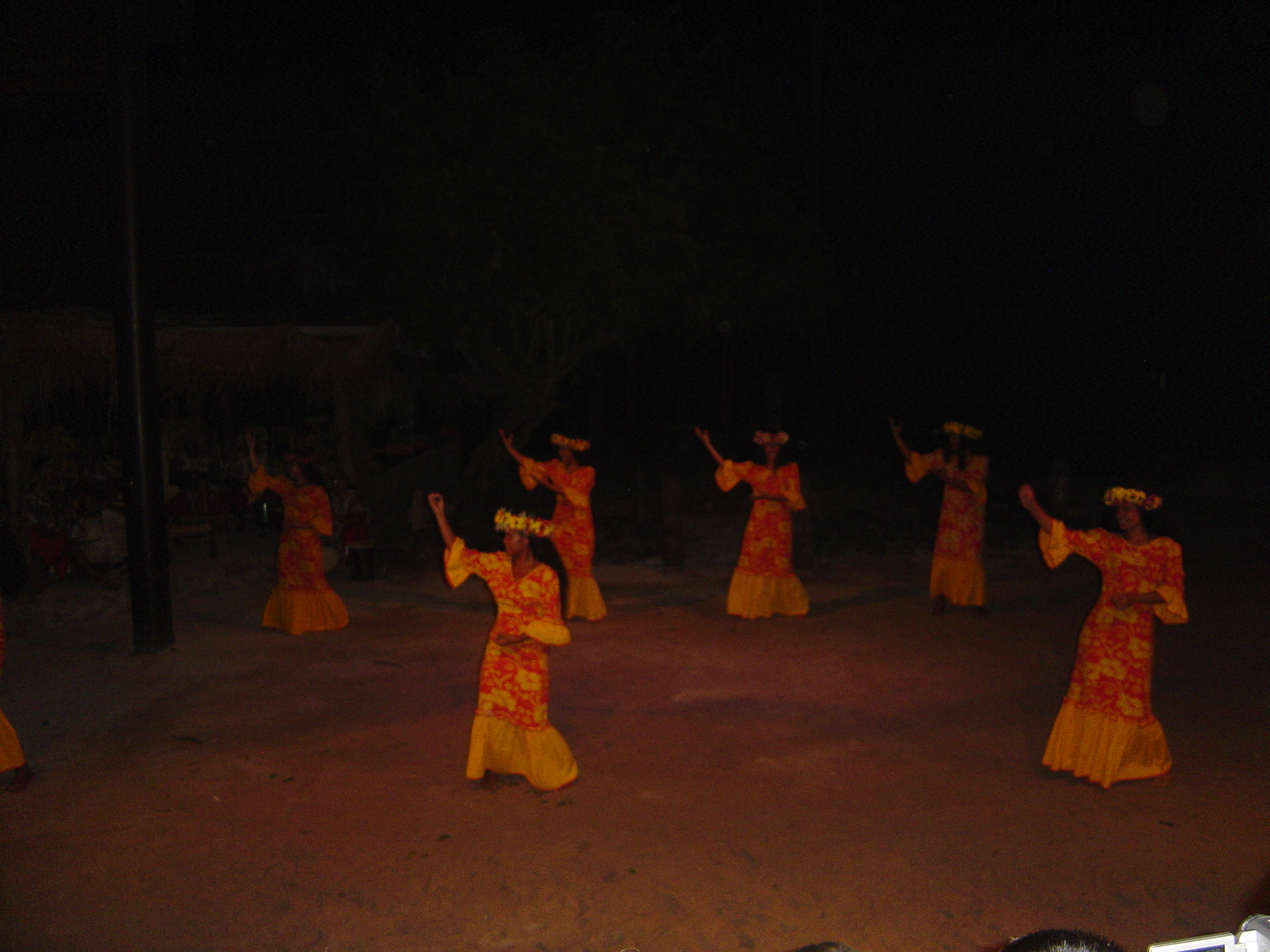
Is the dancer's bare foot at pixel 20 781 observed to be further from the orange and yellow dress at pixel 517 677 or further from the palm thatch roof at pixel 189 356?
the palm thatch roof at pixel 189 356

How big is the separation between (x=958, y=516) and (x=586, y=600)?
3.43 meters

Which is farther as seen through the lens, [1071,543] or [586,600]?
[586,600]

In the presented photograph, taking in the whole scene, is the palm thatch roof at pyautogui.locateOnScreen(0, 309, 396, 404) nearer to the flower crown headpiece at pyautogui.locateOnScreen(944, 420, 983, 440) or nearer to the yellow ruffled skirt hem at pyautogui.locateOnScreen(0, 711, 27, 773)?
the yellow ruffled skirt hem at pyautogui.locateOnScreen(0, 711, 27, 773)

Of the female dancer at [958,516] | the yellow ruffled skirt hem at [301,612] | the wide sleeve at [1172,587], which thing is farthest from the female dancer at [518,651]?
the female dancer at [958,516]

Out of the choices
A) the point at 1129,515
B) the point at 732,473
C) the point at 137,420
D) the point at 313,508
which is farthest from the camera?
the point at 732,473

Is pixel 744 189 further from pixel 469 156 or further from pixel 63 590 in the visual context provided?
pixel 63 590

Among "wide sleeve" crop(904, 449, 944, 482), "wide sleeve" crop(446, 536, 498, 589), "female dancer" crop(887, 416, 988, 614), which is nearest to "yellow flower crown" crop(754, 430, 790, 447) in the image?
"female dancer" crop(887, 416, 988, 614)

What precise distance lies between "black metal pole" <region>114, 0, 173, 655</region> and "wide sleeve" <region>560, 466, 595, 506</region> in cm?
344

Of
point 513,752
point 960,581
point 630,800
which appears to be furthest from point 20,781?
point 960,581

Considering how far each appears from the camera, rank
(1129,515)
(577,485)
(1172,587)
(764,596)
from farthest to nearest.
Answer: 1. (764,596)
2. (577,485)
3. (1129,515)
4. (1172,587)

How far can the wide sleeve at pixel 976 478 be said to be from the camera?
925cm

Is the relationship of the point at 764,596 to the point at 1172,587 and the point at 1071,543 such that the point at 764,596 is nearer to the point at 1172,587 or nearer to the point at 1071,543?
the point at 1071,543

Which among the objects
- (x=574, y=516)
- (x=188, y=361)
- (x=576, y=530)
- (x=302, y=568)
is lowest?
(x=302, y=568)

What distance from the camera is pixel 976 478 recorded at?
366 inches
